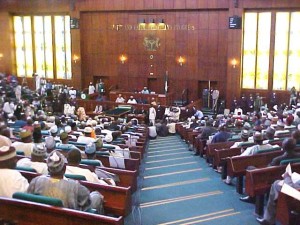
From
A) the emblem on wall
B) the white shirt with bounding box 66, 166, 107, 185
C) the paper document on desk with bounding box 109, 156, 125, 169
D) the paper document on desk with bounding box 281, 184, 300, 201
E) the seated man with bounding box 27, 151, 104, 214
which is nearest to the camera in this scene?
the seated man with bounding box 27, 151, 104, 214

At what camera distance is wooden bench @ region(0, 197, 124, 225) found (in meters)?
3.65

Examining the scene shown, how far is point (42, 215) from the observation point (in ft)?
12.5

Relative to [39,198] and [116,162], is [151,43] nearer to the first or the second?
[116,162]

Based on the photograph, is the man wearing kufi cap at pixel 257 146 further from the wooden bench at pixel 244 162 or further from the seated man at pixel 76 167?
the seated man at pixel 76 167

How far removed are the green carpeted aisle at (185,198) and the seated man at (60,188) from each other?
1.81m

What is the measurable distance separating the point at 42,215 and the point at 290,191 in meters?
2.81

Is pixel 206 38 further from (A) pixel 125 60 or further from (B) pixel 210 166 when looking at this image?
(B) pixel 210 166

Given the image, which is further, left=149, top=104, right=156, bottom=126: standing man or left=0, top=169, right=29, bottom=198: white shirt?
left=149, top=104, right=156, bottom=126: standing man

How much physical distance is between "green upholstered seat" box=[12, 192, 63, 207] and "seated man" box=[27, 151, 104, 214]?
129 millimetres

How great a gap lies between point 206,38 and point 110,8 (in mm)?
5692

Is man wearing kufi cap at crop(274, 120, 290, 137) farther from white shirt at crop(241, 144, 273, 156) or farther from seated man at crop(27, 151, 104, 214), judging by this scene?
seated man at crop(27, 151, 104, 214)

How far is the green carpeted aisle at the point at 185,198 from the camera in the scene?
588 centimetres

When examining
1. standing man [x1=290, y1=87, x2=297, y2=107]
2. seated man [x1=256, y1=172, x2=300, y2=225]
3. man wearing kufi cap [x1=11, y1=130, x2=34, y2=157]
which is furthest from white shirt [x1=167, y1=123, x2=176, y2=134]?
seated man [x1=256, y1=172, x2=300, y2=225]

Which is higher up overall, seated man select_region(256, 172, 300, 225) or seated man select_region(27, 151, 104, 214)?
seated man select_region(27, 151, 104, 214)
